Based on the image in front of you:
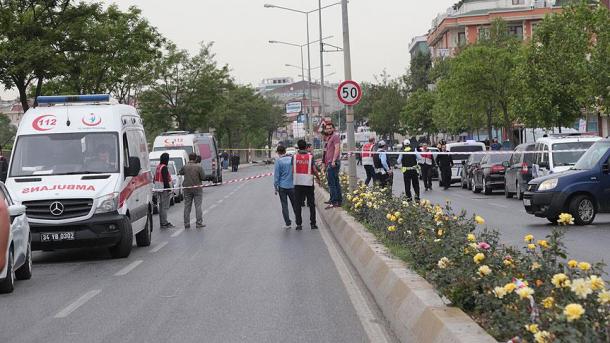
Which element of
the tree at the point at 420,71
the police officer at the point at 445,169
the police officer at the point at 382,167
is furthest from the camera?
the tree at the point at 420,71

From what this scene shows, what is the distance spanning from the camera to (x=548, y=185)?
18.8m

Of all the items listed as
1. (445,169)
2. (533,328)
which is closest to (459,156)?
(445,169)

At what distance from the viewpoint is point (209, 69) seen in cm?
7506

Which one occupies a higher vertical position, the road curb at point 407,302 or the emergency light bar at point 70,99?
the emergency light bar at point 70,99

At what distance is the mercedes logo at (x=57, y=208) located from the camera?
14.6 meters

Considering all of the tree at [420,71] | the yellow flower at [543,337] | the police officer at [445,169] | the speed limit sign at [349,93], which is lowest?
the police officer at [445,169]

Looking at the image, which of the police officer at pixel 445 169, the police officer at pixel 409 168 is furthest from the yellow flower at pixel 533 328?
the police officer at pixel 445 169

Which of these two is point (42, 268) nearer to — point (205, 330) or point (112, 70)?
point (205, 330)

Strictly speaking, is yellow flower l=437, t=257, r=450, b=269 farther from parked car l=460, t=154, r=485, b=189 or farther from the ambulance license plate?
parked car l=460, t=154, r=485, b=189

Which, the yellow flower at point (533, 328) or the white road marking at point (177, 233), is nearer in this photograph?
the yellow flower at point (533, 328)

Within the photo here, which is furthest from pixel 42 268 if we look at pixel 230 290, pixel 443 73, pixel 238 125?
pixel 238 125

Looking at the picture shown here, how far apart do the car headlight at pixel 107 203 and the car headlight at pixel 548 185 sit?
8.54 m

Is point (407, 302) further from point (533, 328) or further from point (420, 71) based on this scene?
point (420, 71)

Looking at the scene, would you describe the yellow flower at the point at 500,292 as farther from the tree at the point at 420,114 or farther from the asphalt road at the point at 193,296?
the tree at the point at 420,114
